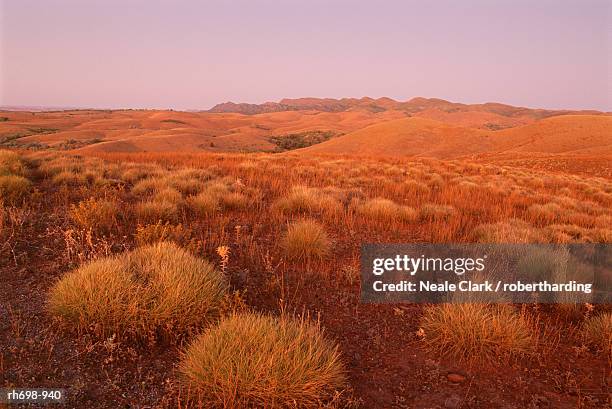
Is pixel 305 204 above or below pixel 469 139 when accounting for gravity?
below

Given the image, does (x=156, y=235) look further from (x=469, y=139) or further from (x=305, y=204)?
(x=469, y=139)

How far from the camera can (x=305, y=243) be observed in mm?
5137

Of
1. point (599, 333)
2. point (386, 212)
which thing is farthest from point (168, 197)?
point (599, 333)

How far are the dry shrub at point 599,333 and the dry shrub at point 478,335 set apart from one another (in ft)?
1.72

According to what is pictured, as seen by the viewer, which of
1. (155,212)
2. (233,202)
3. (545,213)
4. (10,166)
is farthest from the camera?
(545,213)

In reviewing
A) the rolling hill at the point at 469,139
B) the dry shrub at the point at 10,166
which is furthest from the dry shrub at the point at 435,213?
the rolling hill at the point at 469,139

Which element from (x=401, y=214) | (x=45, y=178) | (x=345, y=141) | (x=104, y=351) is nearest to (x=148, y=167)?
(x=45, y=178)

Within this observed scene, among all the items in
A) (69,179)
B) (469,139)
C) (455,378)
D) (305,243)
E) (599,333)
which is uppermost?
(469,139)

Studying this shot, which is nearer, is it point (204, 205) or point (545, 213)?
point (204, 205)

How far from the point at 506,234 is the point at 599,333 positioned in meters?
2.79

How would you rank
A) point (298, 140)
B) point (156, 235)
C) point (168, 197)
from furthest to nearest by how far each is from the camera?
1. point (298, 140)
2. point (168, 197)
3. point (156, 235)

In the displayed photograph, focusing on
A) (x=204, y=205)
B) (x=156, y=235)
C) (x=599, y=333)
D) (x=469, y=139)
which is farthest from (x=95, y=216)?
(x=469, y=139)

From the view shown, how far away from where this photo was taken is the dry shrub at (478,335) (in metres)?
3.27

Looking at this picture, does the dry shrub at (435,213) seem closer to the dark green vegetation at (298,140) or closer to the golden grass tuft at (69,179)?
the golden grass tuft at (69,179)
